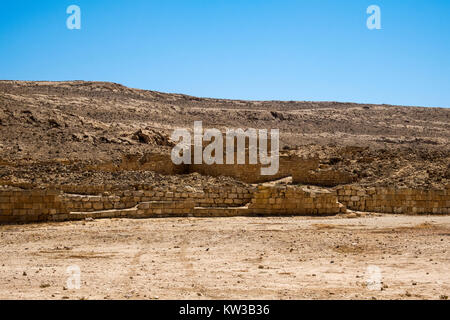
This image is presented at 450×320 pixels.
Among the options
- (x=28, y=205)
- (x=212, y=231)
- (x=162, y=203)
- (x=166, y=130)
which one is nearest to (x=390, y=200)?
(x=212, y=231)

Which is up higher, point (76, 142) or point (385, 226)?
point (76, 142)

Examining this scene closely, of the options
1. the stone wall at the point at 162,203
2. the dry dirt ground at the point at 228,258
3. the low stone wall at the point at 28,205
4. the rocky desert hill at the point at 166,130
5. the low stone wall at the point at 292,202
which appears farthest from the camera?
the rocky desert hill at the point at 166,130

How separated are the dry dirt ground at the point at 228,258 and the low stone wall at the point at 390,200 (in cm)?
186

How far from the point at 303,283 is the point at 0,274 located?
440cm

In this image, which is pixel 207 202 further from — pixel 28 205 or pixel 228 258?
pixel 228 258

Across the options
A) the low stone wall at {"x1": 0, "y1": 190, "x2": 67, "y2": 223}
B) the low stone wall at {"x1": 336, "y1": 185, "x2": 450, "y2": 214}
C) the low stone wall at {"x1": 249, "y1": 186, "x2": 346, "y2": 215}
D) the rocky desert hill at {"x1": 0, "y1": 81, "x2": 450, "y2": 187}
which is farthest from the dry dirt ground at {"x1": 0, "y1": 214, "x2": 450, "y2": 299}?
the rocky desert hill at {"x1": 0, "y1": 81, "x2": 450, "y2": 187}

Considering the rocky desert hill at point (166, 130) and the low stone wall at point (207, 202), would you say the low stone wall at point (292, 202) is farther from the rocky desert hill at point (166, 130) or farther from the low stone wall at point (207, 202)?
the rocky desert hill at point (166, 130)

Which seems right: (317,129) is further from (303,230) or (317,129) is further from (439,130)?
(303,230)

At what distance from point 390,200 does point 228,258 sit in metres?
9.02

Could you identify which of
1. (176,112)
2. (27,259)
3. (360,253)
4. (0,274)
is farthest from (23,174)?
(176,112)

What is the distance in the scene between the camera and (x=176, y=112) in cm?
5569

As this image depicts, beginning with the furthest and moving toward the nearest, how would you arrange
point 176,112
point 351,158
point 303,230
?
point 176,112 < point 351,158 < point 303,230

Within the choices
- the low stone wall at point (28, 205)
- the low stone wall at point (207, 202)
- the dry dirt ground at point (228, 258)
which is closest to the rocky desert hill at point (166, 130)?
the low stone wall at point (207, 202)

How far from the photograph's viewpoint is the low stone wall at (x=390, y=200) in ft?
54.5
